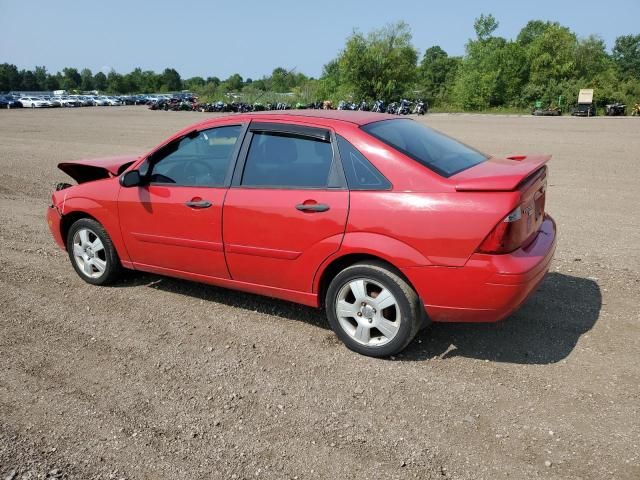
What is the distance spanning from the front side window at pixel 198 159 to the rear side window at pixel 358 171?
3.29 ft

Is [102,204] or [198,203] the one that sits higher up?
[198,203]

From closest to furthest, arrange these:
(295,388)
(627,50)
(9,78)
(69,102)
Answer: (295,388) → (69,102) → (627,50) → (9,78)

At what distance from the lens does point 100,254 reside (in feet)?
17.2

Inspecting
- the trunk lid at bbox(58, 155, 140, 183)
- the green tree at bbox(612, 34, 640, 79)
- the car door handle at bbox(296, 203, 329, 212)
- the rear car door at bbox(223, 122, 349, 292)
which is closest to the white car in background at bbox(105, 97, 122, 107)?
the trunk lid at bbox(58, 155, 140, 183)

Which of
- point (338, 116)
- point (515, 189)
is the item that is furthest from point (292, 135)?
point (515, 189)

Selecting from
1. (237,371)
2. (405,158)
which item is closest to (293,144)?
(405,158)

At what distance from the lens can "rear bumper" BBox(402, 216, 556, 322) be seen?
10.8 ft

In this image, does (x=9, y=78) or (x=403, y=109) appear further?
(x=9, y=78)

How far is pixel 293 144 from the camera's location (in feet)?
13.3

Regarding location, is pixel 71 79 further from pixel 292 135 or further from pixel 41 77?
pixel 292 135

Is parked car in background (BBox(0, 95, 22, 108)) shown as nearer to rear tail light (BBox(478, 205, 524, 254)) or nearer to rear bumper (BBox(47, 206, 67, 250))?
rear bumper (BBox(47, 206, 67, 250))

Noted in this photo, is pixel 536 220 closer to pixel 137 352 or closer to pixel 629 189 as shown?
pixel 137 352

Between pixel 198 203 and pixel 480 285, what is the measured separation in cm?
226

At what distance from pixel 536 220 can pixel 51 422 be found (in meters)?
3.36
